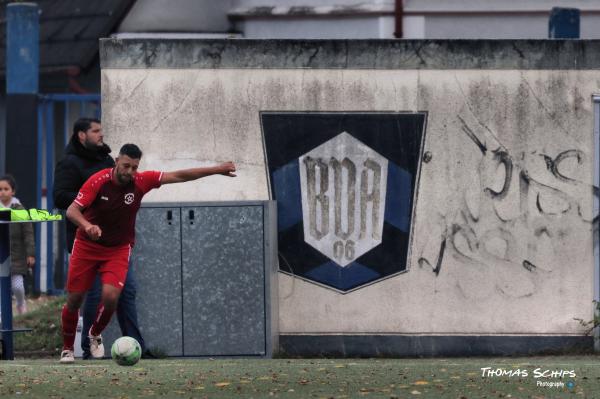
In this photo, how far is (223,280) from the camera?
42.4 feet

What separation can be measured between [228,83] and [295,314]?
195cm

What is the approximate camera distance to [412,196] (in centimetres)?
1328

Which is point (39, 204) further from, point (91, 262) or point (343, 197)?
point (91, 262)

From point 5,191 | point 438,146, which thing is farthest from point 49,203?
point 438,146

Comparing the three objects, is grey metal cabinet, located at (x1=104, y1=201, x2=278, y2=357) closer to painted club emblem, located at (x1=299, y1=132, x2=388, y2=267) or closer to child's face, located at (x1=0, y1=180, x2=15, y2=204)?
painted club emblem, located at (x1=299, y1=132, x2=388, y2=267)

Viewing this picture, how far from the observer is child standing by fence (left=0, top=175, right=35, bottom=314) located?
15.5m

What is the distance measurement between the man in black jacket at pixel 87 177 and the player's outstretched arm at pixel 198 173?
117 centimetres

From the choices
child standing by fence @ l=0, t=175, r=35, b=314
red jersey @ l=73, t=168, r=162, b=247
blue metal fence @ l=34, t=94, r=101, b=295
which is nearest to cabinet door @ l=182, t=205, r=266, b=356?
red jersey @ l=73, t=168, r=162, b=247

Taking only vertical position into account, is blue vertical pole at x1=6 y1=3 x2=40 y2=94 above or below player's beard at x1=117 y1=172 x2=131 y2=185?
above

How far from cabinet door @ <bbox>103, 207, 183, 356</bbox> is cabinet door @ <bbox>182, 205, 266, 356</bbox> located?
0.06 metres

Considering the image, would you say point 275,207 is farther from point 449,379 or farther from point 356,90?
point 449,379

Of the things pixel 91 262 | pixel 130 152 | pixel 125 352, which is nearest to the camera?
pixel 125 352

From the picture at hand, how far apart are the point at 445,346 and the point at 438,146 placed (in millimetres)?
1618

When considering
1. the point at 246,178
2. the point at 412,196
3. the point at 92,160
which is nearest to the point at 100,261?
the point at 92,160
